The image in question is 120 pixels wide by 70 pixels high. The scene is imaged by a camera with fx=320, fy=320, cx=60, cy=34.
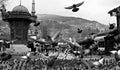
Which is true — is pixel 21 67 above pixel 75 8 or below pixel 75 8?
below

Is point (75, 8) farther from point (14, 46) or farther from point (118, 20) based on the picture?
point (14, 46)

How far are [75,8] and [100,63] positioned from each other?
2.95 metres

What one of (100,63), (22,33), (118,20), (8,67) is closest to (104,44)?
(118,20)

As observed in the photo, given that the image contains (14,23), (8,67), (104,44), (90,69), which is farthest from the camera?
(104,44)

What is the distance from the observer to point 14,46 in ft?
139

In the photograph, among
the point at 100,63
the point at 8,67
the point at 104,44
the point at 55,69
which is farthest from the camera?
the point at 104,44

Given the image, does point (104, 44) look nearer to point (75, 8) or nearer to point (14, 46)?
point (14, 46)

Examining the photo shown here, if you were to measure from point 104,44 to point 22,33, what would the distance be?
1182 cm

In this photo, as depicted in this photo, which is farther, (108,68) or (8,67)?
(8,67)

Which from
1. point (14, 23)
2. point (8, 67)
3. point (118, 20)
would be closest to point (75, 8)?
point (8, 67)

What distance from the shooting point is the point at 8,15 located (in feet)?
136

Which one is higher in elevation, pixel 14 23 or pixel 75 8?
pixel 75 8

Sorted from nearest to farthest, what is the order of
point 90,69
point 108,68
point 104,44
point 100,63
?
point 90,69, point 100,63, point 108,68, point 104,44

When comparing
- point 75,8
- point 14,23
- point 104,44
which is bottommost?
point 104,44
